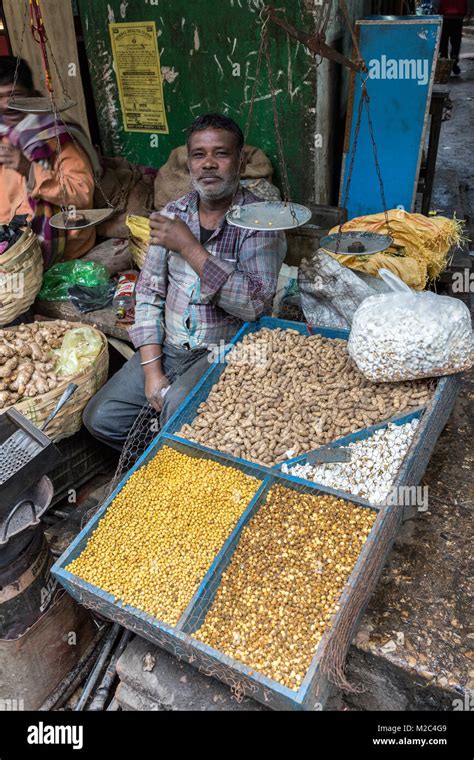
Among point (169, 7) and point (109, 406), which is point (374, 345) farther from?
point (169, 7)

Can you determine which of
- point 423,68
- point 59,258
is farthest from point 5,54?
point 423,68

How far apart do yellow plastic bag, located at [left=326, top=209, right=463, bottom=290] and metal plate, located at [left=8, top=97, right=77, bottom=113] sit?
177 centimetres

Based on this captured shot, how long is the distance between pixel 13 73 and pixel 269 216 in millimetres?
2875

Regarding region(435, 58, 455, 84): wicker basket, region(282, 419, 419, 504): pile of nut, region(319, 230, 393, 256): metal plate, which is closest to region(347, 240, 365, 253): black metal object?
region(319, 230, 393, 256): metal plate

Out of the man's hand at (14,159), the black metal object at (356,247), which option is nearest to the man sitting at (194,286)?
the black metal object at (356,247)

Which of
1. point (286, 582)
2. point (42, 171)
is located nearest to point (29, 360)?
point (42, 171)

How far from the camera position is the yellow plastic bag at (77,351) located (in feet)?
9.99

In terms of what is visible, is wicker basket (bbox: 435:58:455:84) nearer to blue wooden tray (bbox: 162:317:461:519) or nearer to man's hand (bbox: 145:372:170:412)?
blue wooden tray (bbox: 162:317:461:519)

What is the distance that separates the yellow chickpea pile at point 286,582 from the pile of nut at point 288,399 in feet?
0.90

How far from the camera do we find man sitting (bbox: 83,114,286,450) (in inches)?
104

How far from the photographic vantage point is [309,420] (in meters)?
2.41

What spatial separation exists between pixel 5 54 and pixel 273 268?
12.2ft

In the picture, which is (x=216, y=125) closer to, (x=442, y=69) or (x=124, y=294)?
(x=124, y=294)
